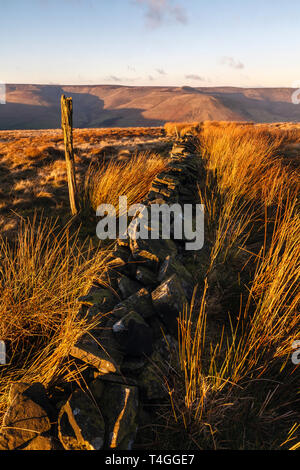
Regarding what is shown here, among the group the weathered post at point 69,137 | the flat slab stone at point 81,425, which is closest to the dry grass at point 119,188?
the weathered post at point 69,137

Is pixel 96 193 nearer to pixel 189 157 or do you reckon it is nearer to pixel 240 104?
pixel 189 157

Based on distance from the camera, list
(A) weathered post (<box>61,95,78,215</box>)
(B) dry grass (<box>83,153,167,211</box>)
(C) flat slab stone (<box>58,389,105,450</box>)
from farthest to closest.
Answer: (B) dry grass (<box>83,153,167,211</box>) → (A) weathered post (<box>61,95,78,215</box>) → (C) flat slab stone (<box>58,389,105,450</box>)

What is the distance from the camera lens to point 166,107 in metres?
169

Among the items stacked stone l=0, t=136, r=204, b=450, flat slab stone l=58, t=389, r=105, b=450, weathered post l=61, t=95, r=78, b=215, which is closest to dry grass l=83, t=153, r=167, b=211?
weathered post l=61, t=95, r=78, b=215

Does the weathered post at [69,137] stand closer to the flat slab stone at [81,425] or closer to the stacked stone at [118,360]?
the stacked stone at [118,360]

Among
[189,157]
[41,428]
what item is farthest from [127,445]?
[189,157]

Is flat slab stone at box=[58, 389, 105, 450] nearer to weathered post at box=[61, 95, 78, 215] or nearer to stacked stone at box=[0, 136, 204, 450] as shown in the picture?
stacked stone at box=[0, 136, 204, 450]

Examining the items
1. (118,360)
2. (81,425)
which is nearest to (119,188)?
(118,360)

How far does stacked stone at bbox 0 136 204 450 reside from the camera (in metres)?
1.15

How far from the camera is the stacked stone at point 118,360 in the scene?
115 cm

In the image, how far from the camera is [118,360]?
59.1 inches

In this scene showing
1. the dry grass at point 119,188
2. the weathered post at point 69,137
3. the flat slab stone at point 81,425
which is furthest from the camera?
the dry grass at point 119,188

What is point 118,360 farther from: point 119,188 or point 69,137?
point 69,137

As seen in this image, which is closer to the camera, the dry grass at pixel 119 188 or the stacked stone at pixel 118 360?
the stacked stone at pixel 118 360
